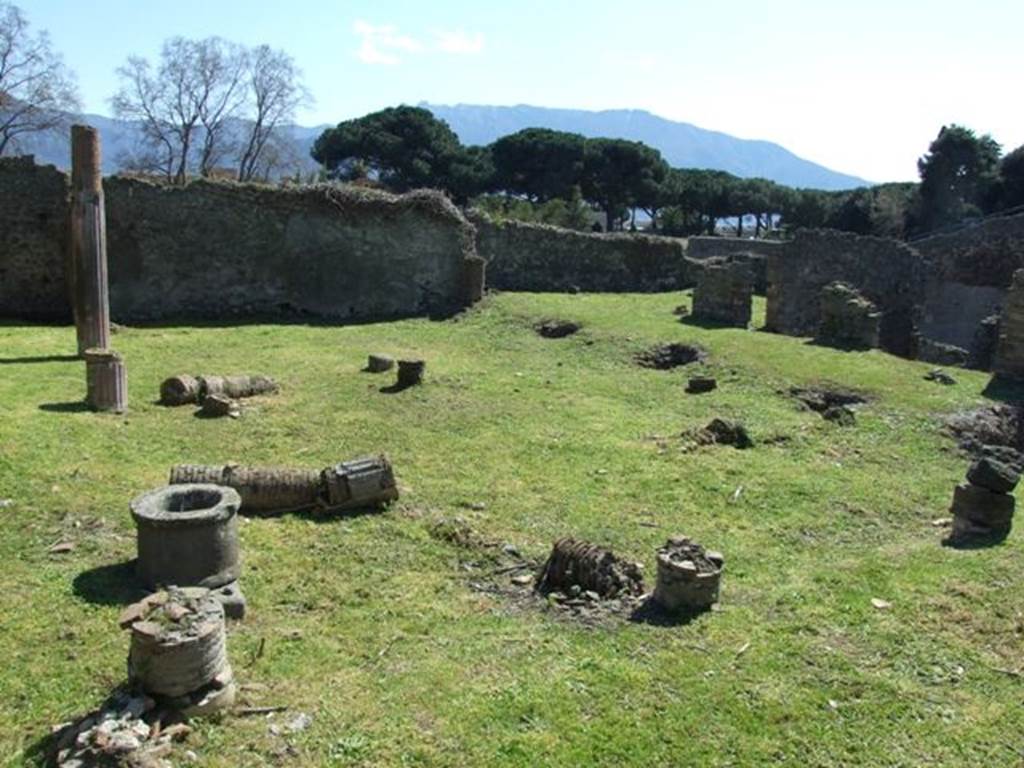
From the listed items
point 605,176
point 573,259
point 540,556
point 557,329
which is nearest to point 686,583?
point 540,556

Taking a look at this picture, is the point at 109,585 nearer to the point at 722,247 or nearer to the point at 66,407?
the point at 66,407

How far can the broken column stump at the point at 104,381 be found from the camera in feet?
42.1

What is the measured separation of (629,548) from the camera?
29.6ft

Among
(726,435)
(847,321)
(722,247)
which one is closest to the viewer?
(726,435)

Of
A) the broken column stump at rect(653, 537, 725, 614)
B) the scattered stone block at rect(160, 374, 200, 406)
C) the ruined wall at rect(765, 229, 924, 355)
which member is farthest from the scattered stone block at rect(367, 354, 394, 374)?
the ruined wall at rect(765, 229, 924, 355)

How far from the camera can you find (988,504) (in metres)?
9.14

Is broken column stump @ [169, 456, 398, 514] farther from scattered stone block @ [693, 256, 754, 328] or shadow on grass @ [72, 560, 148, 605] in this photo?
scattered stone block @ [693, 256, 754, 328]

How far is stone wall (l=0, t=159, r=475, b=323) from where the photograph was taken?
68.7 feet

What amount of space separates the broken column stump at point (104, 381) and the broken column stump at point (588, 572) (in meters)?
7.53

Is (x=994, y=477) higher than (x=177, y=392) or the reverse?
higher

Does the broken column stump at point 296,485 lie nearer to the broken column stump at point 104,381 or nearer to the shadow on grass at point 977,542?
the broken column stump at point 104,381

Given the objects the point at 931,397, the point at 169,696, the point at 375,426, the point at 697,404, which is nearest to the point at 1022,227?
the point at 931,397

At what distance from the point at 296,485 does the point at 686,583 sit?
13.9ft

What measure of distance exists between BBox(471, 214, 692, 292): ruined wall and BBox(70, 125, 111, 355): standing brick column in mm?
12796
